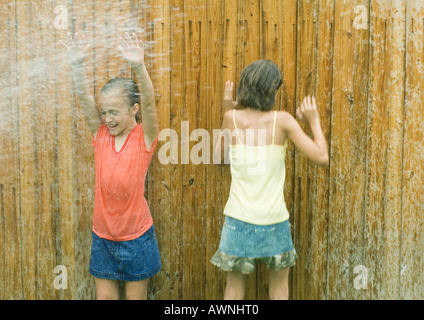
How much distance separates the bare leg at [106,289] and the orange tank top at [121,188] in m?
0.28

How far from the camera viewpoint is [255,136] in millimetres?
2385

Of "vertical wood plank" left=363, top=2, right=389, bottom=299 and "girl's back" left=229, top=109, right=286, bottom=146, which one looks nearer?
"girl's back" left=229, top=109, right=286, bottom=146

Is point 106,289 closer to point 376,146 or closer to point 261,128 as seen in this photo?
point 261,128

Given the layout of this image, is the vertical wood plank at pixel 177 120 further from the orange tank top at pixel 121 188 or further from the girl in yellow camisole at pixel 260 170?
the girl in yellow camisole at pixel 260 170

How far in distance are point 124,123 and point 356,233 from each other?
1622 mm

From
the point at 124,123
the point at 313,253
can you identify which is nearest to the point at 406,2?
the point at 313,253

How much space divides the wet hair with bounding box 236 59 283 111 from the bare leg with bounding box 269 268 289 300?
875mm

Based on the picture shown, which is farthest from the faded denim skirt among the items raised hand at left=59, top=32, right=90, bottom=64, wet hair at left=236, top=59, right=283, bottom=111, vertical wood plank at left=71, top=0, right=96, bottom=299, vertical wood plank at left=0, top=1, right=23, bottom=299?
vertical wood plank at left=0, top=1, right=23, bottom=299

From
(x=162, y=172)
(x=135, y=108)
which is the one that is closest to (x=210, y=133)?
(x=162, y=172)

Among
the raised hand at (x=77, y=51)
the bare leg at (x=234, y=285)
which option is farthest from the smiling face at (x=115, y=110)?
the bare leg at (x=234, y=285)

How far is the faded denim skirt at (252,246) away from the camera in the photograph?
7.76 ft

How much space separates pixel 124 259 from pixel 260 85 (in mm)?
1165

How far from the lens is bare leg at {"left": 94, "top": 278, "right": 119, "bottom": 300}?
2588mm

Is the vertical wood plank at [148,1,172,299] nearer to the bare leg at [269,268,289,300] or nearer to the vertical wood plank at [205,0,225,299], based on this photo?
the vertical wood plank at [205,0,225,299]
